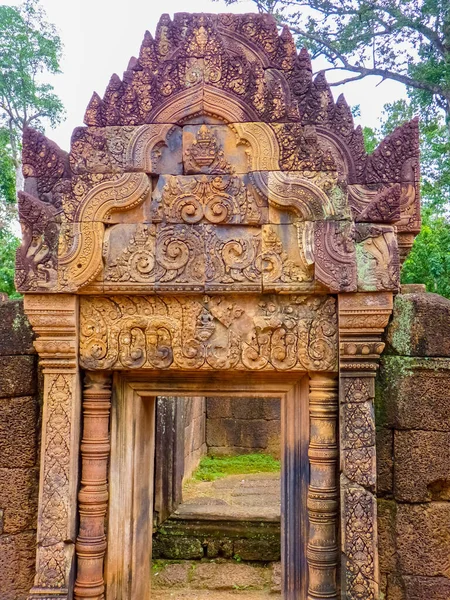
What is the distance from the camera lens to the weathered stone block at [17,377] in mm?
3674

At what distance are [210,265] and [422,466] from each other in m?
1.87

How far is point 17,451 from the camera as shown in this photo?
3.63 m

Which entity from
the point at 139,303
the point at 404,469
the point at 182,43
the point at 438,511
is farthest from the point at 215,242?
the point at 438,511

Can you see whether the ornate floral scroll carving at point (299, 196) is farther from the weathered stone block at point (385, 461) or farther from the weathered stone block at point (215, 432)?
the weathered stone block at point (215, 432)

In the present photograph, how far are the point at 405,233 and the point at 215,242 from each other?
57.1 inches

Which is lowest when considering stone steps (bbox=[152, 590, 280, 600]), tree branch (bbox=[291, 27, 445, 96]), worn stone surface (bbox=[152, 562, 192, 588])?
stone steps (bbox=[152, 590, 280, 600])

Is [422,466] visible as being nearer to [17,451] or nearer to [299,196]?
[299,196]

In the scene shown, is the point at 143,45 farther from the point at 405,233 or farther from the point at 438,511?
the point at 438,511

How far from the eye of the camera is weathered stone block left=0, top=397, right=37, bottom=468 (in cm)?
363

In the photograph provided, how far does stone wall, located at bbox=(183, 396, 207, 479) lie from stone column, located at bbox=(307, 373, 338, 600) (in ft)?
17.8

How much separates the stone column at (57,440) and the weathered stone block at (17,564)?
0.83 feet

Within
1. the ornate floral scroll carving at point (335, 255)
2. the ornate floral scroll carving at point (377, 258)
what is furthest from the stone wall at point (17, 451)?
the ornate floral scroll carving at point (377, 258)

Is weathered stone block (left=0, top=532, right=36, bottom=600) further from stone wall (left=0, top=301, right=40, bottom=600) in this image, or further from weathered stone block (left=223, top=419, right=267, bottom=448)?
weathered stone block (left=223, top=419, right=267, bottom=448)

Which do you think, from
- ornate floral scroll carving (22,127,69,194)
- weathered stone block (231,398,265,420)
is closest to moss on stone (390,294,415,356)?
ornate floral scroll carving (22,127,69,194)
